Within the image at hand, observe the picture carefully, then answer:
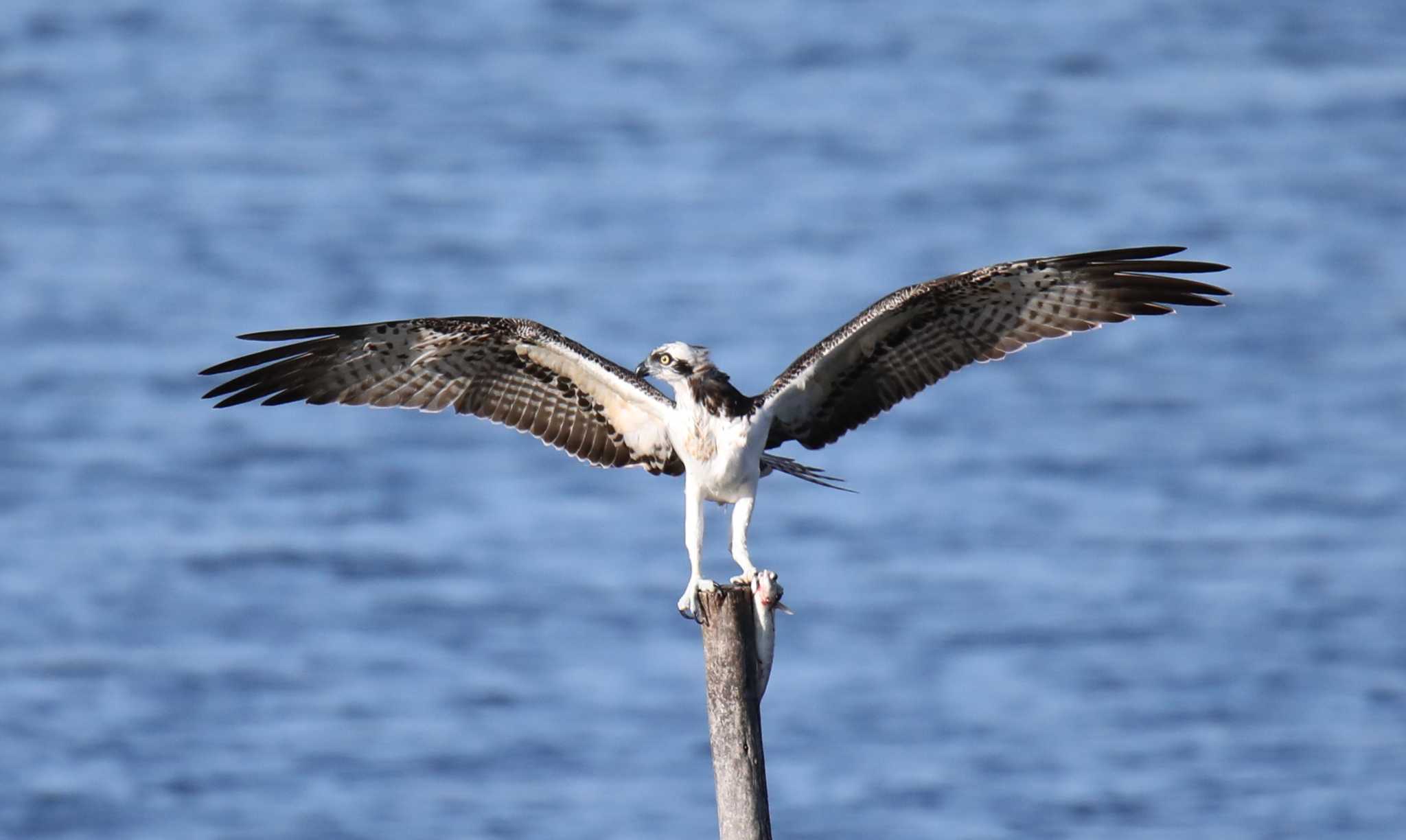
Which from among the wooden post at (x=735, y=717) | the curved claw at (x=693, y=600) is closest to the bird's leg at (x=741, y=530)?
the curved claw at (x=693, y=600)

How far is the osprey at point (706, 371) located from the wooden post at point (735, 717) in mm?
804

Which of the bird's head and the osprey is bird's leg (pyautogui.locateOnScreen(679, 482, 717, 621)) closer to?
the osprey

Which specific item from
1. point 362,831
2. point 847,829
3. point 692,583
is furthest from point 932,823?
point 692,583

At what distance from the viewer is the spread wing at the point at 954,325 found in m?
9.96

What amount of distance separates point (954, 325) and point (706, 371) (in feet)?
4.05

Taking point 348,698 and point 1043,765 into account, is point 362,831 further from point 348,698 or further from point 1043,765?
point 1043,765

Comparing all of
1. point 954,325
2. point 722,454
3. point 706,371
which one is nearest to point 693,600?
point 722,454

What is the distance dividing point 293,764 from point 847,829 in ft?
17.1

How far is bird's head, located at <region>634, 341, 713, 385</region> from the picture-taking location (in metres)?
9.98

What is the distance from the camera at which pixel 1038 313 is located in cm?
1025

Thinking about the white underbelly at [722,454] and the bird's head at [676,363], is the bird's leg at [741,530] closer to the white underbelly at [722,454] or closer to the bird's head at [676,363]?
the white underbelly at [722,454]

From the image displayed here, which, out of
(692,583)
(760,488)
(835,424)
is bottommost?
(692,583)

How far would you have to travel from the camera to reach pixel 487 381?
10633mm

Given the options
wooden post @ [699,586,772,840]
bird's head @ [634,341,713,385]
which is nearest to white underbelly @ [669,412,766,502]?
bird's head @ [634,341,713,385]
